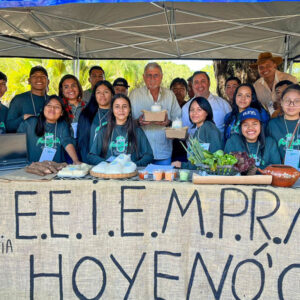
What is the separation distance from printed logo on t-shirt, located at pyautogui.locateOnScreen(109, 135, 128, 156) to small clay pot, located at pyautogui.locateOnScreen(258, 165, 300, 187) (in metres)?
1.49

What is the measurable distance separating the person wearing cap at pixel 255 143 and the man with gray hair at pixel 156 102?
3.86 ft

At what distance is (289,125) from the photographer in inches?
128

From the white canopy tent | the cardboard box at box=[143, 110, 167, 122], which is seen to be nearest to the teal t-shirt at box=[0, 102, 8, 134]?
the white canopy tent

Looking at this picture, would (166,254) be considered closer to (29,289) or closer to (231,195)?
(231,195)

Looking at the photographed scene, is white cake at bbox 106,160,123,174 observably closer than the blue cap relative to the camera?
Yes

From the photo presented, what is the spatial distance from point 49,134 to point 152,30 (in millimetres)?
3228

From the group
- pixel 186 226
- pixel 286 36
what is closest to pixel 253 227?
pixel 186 226

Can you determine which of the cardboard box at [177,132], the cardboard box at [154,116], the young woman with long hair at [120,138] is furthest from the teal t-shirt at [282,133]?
the young woman with long hair at [120,138]

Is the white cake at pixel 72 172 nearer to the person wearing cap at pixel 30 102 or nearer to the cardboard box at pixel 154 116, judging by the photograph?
the cardboard box at pixel 154 116

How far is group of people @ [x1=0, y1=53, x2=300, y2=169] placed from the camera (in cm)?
313

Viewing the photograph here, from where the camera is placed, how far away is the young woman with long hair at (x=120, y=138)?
3.28 meters

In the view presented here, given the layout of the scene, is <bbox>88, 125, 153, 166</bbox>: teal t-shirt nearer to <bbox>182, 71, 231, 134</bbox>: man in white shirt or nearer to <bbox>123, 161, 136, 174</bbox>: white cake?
<bbox>123, 161, 136, 174</bbox>: white cake

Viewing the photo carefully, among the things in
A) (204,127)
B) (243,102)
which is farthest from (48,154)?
(243,102)

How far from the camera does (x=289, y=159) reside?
2.97m
